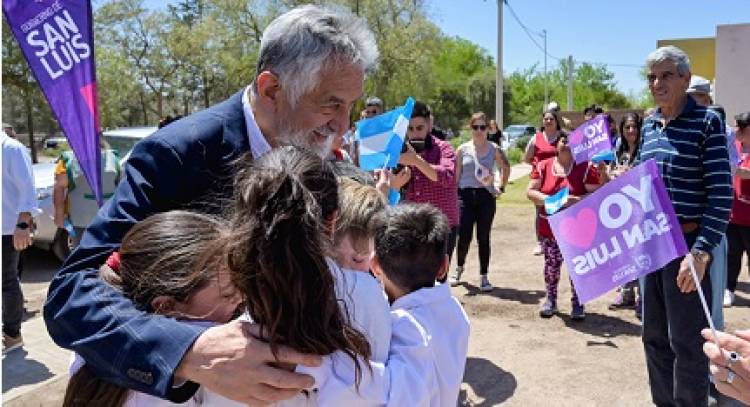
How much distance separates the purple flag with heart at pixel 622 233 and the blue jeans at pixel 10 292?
3.90 meters

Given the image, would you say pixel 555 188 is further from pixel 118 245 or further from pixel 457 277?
pixel 118 245

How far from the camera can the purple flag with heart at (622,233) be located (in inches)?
101

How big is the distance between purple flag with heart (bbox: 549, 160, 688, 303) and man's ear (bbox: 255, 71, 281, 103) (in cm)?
173

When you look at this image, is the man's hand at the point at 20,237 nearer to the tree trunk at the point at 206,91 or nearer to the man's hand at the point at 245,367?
the man's hand at the point at 245,367

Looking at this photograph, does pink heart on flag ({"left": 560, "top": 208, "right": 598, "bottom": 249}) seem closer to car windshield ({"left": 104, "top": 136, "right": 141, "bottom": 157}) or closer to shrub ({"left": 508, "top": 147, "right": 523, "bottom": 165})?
car windshield ({"left": 104, "top": 136, "right": 141, "bottom": 157})

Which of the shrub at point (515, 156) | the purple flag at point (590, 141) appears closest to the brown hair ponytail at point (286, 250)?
the purple flag at point (590, 141)

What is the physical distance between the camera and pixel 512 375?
4.09 m

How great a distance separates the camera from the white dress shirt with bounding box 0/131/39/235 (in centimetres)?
444

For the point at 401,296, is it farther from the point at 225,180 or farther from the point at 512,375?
the point at 512,375

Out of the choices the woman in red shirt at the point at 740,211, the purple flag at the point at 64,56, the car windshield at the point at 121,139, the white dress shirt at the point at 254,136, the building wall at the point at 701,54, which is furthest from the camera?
the building wall at the point at 701,54

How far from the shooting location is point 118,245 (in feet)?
4.24

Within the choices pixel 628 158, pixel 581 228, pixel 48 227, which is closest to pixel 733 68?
pixel 628 158

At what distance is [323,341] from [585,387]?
11.1 ft

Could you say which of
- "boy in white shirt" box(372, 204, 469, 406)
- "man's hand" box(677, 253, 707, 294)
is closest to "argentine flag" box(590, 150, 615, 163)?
"man's hand" box(677, 253, 707, 294)
